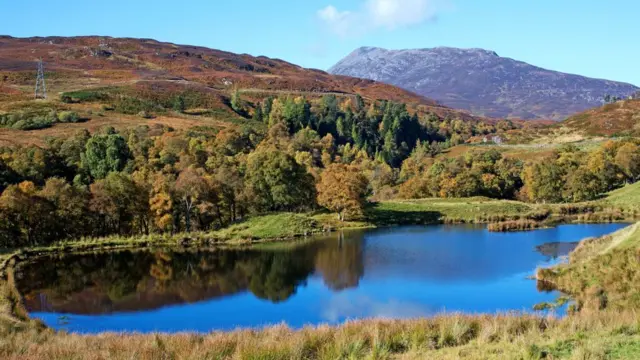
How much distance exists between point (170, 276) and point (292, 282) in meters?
8.73

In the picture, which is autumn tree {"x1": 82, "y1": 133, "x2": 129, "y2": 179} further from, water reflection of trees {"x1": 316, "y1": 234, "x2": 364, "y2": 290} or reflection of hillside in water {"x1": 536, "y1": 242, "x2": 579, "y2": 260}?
reflection of hillside in water {"x1": 536, "y1": 242, "x2": 579, "y2": 260}

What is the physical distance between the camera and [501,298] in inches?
1137

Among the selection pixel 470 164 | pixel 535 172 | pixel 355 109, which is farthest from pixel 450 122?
pixel 535 172

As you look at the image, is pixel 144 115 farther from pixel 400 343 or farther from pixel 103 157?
pixel 400 343

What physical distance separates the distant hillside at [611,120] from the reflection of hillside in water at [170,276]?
100 metres

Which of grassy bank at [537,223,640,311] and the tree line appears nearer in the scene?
grassy bank at [537,223,640,311]

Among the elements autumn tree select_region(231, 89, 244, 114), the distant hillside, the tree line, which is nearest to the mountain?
autumn tree select_region(231, 89, 244, 114)

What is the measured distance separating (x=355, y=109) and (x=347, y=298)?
121 metres

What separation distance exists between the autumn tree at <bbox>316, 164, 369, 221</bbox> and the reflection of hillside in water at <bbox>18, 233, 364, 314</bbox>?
13358 mm

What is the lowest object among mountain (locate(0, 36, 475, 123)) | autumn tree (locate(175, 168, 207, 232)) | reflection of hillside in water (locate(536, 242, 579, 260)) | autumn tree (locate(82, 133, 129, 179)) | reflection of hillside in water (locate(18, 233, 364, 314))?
reflection of hillside in water (locate(18, 233, 364, 314))

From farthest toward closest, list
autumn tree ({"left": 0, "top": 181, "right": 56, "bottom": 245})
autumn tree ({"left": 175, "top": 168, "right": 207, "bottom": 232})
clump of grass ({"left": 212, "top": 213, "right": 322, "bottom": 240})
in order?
autumn tree ({"left": 175, "top": 168, "right": 207, "bottom": 232}), clump of grass ({"left": 212, "top": 213, "right": 322, "bottom": 240}), autumn tree ({"left": 0, "top": 181, "right": 56, "bottom": 245})

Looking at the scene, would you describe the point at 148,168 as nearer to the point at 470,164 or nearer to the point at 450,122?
the point at 470,164

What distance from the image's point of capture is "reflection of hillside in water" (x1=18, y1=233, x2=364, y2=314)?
1284 inches

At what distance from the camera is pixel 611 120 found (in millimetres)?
133250
